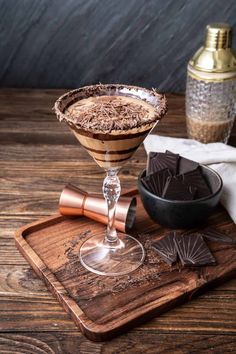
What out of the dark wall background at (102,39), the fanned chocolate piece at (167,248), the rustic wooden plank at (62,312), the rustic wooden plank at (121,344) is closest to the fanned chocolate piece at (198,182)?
the fanned chocolate piece at (167,248)

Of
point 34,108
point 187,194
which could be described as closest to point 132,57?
point 34,108

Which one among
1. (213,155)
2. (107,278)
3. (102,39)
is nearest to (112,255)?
(107,278)

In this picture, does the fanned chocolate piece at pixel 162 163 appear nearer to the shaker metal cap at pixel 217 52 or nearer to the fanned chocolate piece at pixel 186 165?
the fanned chocolate piece at pixel 186 165

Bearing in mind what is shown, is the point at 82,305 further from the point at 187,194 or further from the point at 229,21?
the point at 229,21

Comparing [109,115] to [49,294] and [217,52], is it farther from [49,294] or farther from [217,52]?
[217,52]

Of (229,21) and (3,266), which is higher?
(229,21)

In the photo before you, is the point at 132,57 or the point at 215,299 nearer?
the point at 215,299

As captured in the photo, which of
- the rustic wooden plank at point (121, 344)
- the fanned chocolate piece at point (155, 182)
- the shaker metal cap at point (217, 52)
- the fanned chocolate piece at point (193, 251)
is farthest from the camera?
the shaker metal cap at point (217, 52)
